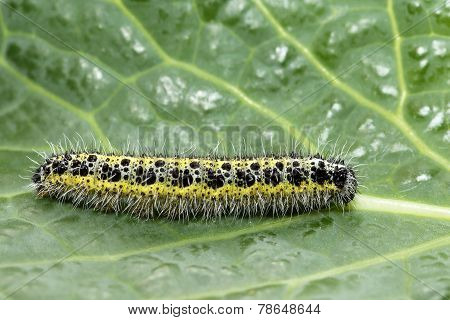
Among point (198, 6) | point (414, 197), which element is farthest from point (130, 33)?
point (414, 197)

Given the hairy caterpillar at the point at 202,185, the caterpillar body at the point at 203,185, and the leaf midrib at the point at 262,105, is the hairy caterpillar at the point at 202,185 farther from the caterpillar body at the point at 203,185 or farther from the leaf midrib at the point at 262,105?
the leaf midrib at the point at 262,105

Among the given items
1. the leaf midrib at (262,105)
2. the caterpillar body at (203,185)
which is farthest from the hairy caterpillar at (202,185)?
the leaf midrib at (262,105)

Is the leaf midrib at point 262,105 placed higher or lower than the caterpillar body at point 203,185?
higher

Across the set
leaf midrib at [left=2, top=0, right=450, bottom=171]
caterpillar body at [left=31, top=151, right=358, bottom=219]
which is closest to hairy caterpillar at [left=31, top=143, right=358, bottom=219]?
caterpillar body at [left=31, top=151, right=358, bottom=219]

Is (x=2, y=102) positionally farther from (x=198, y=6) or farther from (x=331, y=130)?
(x=331, y=130)

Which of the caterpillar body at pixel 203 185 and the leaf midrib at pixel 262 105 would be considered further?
the leaf midrib at pixel 262 105

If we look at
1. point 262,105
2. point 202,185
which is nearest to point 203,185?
point 202,185

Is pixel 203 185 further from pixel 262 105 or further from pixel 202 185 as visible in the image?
pixel 262 105

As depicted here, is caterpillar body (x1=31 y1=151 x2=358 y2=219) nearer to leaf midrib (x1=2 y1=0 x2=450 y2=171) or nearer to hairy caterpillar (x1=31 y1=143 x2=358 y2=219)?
hairy caterpillar (x1=31 y1=143 x2=358 y2=219)
